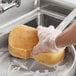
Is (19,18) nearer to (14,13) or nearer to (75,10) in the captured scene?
(14,13)

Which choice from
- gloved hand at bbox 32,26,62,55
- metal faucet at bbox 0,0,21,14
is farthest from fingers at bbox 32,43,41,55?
metal faucet at bbox 0,0,21,14

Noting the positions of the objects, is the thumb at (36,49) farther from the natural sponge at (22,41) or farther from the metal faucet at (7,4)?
the metal faucet at (7,4)

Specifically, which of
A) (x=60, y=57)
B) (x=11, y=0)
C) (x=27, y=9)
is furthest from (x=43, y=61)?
(x=27, y=9)

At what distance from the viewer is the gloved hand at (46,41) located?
85 centimetres

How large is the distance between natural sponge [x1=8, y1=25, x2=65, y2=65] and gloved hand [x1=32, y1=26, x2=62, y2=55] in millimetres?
25

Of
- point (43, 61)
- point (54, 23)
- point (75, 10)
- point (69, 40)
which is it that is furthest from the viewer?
point (54, 23)

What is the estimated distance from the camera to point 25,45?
0.93 metres

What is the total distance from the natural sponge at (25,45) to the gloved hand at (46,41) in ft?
0.08

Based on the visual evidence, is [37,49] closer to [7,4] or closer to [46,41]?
[46,41]

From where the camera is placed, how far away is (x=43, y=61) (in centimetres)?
91

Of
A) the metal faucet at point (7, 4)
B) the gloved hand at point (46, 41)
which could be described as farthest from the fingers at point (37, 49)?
the metal faucet at point (7, 4)

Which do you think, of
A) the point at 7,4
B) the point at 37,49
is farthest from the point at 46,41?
the point at 7,4

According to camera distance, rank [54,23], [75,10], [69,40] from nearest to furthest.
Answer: [69,40] → [75,10] → [54,23]

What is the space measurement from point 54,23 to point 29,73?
0.44 m
